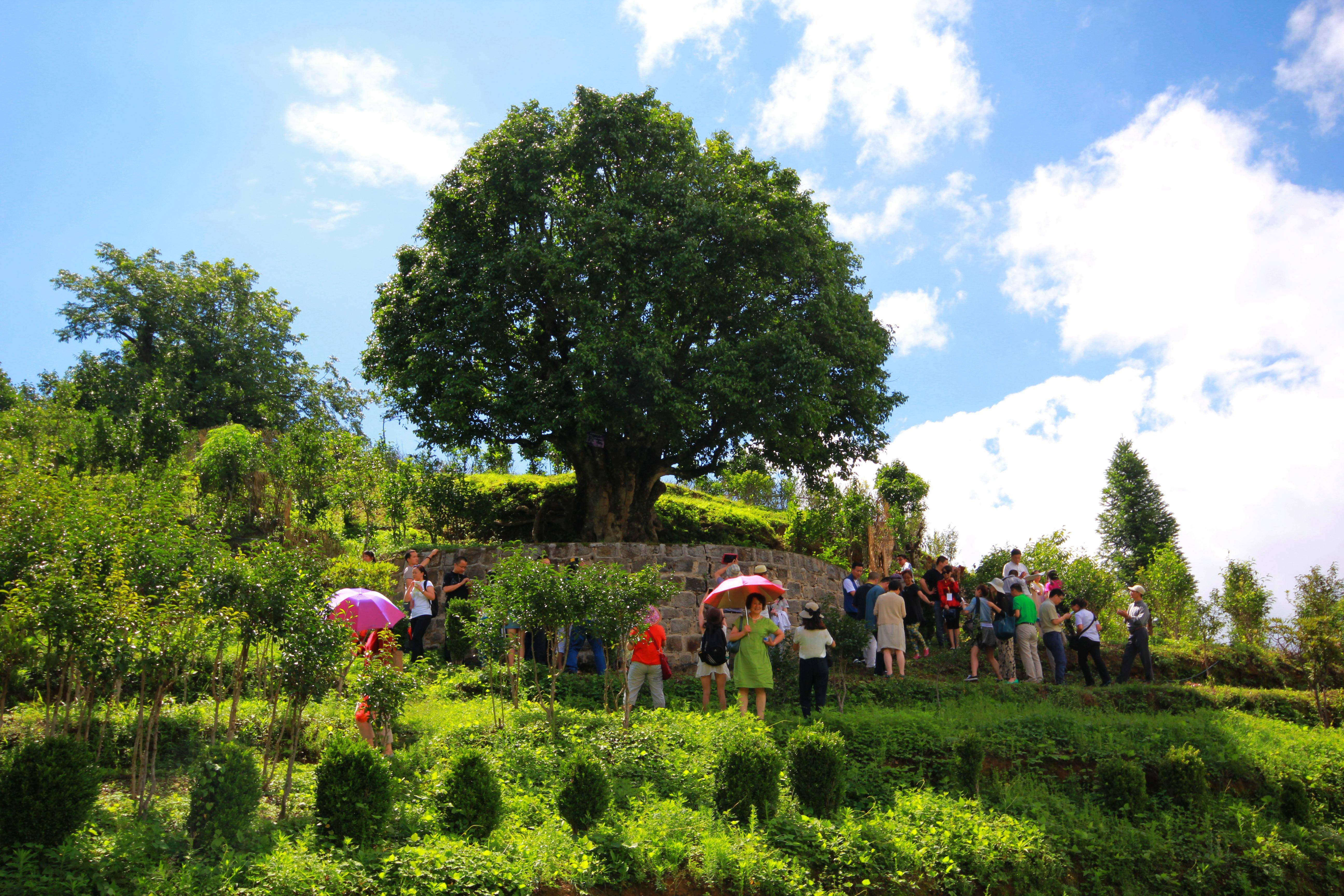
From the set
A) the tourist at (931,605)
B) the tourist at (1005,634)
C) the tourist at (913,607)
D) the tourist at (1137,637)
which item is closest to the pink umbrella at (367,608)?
the tourist at (913,607)

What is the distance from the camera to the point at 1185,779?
9734mm

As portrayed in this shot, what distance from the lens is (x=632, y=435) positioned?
711 inches

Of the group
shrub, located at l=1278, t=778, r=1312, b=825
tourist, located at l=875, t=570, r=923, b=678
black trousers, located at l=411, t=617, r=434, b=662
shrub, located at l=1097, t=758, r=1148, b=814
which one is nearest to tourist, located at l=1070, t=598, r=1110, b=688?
tourist, located at l=875, t=570, r=923, b=678

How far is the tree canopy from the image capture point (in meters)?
16.7

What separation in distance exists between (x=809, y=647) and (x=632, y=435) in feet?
26.4

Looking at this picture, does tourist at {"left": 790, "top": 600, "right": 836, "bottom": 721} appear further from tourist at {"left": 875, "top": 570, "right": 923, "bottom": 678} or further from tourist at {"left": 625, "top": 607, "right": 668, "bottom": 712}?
tourist at {"left": 875, "top": 570, "right": 923, "bottom": 678}

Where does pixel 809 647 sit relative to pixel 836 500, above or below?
below

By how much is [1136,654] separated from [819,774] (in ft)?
31.6

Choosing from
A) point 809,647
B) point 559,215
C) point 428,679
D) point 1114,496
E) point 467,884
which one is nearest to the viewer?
point 467,884

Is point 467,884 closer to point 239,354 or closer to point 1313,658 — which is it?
point 1313,658

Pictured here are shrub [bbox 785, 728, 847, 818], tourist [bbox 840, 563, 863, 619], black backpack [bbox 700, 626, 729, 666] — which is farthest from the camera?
tourist [bbox 840, 563, 863, 619]

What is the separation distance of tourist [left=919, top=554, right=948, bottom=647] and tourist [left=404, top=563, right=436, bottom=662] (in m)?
9.35

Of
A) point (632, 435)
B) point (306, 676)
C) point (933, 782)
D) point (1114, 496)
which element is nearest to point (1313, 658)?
point (933, 782)

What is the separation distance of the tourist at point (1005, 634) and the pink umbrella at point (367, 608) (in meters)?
10.2
